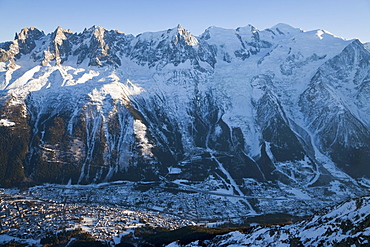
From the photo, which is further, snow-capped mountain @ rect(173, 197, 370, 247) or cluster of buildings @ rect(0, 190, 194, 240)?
cluster of buildings @ rect(0, 190, 194, 240)

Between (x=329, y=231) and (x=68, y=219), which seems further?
(x=68, y=219)

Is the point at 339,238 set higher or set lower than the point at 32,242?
higher

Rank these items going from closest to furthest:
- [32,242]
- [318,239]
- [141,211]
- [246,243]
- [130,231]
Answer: [318,239]
[246,243]
[32,242]
[130,231]
[141,211]

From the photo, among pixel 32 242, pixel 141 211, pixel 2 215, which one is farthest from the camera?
pixel 141 211

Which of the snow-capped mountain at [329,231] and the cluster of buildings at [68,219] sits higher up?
the snow-capped mountain at [329,231]

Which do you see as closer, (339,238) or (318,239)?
(339,238)

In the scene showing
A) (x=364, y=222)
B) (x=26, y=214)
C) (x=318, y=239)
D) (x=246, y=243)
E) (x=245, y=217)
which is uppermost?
(x=364, y=222)

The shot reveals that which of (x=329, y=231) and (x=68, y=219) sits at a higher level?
(x=329, y=231)

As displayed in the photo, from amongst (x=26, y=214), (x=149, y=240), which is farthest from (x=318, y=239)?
(x=26, y=214)

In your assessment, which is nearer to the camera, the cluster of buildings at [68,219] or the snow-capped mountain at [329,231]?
the snow-capped mountain at [329,231]

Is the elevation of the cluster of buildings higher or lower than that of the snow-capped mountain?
lower

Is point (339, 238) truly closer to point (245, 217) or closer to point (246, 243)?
point (246, 243)
